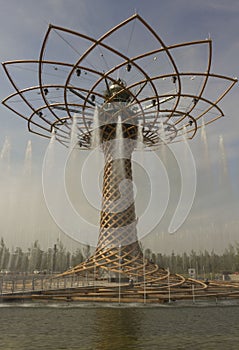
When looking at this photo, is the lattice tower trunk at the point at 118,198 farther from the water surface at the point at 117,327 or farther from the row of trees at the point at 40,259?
the row of trees at the point at 40,259

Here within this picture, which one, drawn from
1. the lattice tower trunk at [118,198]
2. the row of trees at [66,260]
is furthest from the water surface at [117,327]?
the row of trees at [66,260]

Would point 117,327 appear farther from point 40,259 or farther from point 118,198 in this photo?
point 40,259

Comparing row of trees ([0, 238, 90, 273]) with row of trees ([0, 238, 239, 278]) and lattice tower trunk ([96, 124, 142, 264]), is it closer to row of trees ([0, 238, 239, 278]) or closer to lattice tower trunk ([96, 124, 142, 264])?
row of trees ([0, 238, 239, 278])

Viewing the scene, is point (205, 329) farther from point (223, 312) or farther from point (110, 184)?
point (110, 184)

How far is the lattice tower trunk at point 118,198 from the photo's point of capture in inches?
753

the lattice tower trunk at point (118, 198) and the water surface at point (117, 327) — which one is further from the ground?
the lattice tower trunk at point (118, 198)

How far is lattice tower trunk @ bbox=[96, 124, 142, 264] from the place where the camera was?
62.7 ft

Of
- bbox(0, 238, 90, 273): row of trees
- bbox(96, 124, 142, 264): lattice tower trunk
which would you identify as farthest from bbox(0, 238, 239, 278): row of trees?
bbox(96, 124, 142, 264): lattice tower trunk

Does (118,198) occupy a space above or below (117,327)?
above

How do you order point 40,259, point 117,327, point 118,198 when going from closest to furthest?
point 117,327 < point 118,198 < point 40,259

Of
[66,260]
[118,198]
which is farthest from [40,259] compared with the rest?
[118,198]

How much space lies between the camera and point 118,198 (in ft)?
65.8

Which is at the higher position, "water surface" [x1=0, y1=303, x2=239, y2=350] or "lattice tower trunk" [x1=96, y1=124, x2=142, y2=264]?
"lattice tower trunk" [x1=96, y1=124, x2=142, y2=264]

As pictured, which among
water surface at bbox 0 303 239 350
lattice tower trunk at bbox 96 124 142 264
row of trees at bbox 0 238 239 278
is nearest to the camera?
water surface at bbox 0 303 239 350
